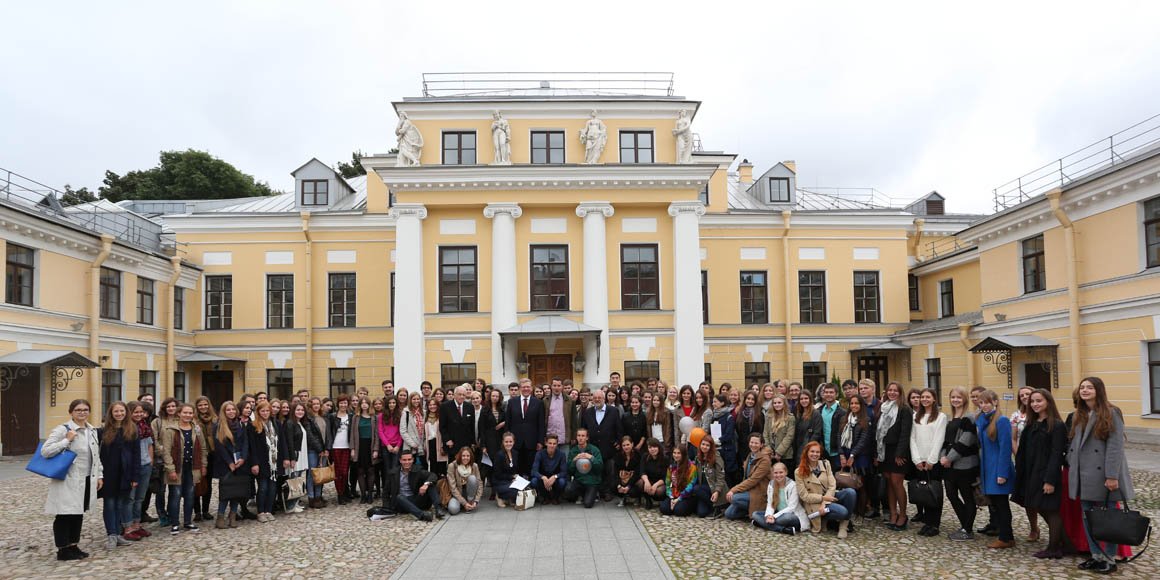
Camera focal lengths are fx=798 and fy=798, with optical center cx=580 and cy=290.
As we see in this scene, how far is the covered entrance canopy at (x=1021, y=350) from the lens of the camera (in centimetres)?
1783

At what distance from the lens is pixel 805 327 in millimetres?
24922

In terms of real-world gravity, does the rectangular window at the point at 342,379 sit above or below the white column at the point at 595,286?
below

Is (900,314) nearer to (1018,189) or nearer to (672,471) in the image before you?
(1018,189)

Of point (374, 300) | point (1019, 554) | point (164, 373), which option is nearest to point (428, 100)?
point (374, 300)

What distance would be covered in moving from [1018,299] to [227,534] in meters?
18.0

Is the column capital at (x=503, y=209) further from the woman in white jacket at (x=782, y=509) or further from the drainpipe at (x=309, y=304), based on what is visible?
the woman in white jacket at (x=782, y=509)

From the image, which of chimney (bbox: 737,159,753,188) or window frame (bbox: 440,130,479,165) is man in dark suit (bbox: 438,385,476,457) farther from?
chimney (bbox: 737,159,753,188)

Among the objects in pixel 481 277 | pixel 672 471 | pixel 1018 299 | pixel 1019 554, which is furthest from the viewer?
pixel 481 277

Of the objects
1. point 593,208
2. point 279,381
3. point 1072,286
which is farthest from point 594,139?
point 279,381

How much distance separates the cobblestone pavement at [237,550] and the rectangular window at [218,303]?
14.5 meters

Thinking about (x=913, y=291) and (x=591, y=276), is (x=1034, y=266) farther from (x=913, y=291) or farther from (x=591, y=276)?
(x=591, y=276)

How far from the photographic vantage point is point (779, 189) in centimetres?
2755

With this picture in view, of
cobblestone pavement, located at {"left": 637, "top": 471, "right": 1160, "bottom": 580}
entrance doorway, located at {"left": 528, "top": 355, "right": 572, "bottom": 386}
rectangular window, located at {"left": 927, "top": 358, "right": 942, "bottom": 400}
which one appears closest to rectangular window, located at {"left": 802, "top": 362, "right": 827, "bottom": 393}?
rectangular window, located at {"left": 927, "top": 358, "right": 942, "bottom": 400}

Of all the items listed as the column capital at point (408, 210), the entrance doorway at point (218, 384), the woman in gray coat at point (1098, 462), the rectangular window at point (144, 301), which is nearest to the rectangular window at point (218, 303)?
the entrance doorway at point (218, 384)
